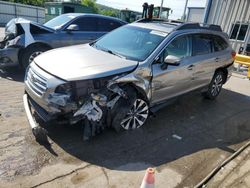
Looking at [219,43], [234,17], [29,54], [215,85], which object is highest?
→ [234,17]

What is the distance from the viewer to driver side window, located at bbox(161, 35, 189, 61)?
4.40 metres

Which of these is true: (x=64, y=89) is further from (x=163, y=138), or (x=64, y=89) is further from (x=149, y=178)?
(x=163, y=138)

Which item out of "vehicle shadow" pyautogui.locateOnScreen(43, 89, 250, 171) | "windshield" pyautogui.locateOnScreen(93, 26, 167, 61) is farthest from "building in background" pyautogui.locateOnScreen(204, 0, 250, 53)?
"windshield" pyautogui.locateOnScreen(93, 26, 167, 61)

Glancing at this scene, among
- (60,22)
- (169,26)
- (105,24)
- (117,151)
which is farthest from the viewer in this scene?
(105,24)

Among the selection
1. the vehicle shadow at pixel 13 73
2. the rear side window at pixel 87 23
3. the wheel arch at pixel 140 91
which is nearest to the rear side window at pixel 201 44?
the wheel arch at pixel 140 91

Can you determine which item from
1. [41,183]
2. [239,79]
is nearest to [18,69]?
[41,183]

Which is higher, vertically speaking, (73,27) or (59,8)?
(73,27)

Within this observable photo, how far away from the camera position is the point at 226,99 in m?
6.87

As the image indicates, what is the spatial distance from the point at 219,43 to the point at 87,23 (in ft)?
13.6

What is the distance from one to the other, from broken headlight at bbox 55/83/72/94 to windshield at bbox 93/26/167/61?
4.13ft

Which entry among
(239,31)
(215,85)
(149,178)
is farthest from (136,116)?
(239,31)

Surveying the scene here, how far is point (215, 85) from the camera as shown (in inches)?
252

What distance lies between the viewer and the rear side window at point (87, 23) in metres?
7.62

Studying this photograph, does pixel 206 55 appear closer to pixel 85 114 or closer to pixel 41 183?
pixel 85 114
